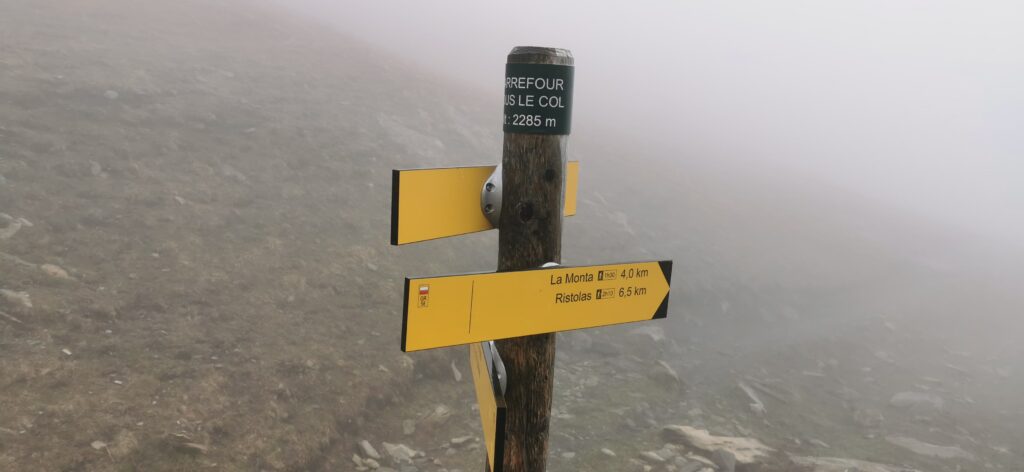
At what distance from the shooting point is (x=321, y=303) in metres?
10.5

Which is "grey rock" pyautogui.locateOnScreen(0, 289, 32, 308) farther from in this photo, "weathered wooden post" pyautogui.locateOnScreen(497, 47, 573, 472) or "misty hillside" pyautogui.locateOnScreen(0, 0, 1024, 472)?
"weathered wooden post" pyautogui.locateOnScreen(497, 47, 573, 472)

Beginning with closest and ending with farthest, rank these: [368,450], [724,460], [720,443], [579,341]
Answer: [368,450]
[724,460]
[720,443]
[579,341]

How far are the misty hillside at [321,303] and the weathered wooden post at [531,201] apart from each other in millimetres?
4921

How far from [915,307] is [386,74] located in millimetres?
22125

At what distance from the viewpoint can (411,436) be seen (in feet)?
27.4

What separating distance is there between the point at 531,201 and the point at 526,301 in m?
0.52

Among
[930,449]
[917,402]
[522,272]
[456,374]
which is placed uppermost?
[522,272]

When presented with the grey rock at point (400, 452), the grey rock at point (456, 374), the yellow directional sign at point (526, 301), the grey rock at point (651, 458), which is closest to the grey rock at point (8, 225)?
the grey rock at point (400, 452)

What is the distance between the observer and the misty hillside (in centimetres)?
753

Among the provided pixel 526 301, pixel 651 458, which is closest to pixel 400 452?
pixel 651 458

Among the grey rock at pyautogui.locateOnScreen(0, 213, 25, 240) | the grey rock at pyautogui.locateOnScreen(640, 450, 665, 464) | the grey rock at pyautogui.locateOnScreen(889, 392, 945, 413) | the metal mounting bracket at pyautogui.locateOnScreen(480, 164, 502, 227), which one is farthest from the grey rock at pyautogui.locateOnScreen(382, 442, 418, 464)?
the grey rock at pyautogui.locateOnScreen(889, 392, 945, 413)

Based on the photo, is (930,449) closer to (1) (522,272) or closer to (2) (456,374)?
(2) (456,374)

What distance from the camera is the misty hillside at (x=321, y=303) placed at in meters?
7.53

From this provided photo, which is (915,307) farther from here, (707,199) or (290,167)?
(290,167)
